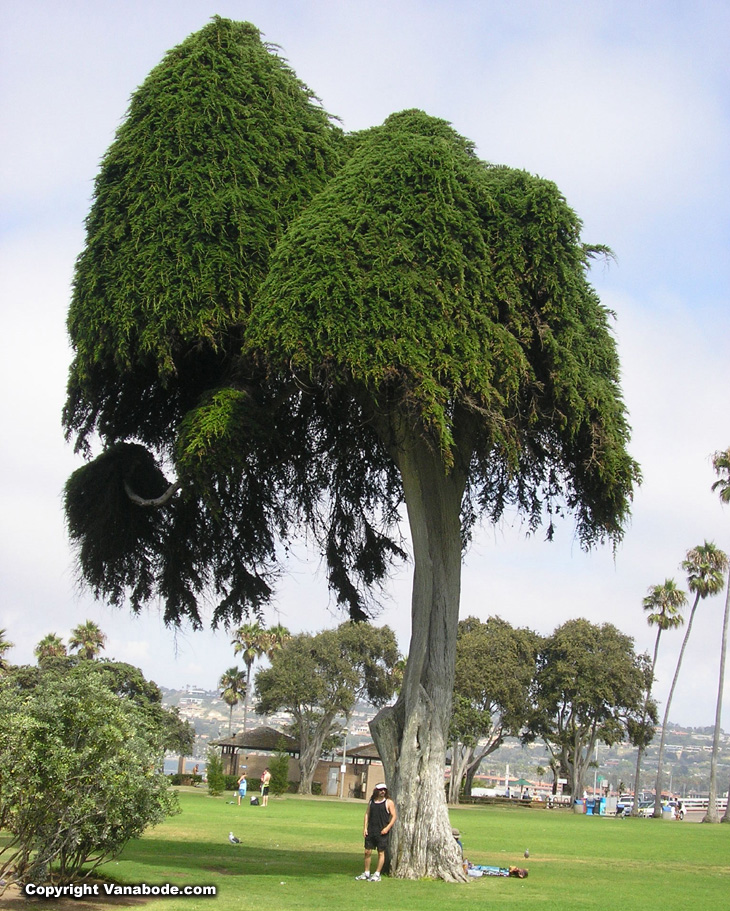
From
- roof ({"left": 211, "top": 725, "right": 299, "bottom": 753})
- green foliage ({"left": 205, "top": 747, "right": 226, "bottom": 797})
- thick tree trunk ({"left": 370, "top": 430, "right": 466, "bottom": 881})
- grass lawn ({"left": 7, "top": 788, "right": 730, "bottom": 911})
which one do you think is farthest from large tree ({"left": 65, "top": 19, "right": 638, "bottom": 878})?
roof ({"left": 211, "top": 725, "right": 299, "bottom": 753})

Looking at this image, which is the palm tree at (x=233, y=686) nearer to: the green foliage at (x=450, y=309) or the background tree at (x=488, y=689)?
the background tree at (x=488, y=689)

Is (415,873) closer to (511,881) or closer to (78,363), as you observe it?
(511,881)

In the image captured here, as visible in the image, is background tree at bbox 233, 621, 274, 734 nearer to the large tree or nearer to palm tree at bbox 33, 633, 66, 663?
palm tree at bbox 33, 633, 66, 663

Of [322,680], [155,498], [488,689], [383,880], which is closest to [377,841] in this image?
[383,880]

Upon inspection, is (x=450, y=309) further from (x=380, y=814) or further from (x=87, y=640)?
(x=87, y=640)

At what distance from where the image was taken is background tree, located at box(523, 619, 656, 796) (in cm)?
7325

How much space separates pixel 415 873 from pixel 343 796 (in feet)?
194

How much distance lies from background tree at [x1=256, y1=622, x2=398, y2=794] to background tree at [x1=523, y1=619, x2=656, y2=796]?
1236 cm

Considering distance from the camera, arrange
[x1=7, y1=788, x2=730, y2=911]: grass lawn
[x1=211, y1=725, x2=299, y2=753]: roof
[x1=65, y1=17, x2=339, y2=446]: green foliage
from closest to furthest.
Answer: [x1=7, y1=788, x2=730, y2=911]: grass lawn → [x1=65, y1=17, x2=339, y2=446]: green foliage → [x1=211, y1=725, x2=299, y2=753]: roof

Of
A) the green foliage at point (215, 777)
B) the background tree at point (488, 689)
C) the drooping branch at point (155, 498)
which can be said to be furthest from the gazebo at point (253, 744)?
the drooping branch at point (155, 498)

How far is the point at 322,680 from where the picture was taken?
77.9 metres

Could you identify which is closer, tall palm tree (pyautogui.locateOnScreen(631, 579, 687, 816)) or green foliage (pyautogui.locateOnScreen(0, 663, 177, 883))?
green foliage (pyautogui.locateOnScreen(0, 663, 177, 883))

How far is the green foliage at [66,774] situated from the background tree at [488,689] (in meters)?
60.7

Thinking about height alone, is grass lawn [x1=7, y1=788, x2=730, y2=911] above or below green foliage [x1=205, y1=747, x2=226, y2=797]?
above
